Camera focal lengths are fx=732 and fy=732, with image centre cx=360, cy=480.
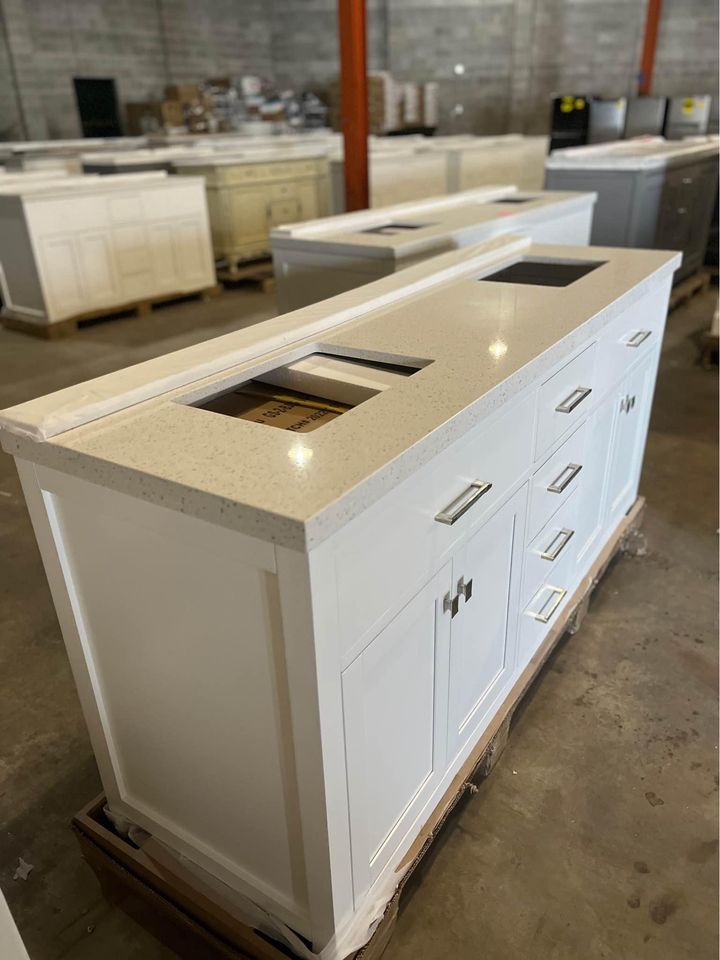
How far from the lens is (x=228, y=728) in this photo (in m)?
1.25

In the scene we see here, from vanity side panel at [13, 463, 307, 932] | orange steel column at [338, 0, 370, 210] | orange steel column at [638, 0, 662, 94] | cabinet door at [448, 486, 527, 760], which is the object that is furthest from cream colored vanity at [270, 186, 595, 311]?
orange steel column at [638, 0, 662, 94]

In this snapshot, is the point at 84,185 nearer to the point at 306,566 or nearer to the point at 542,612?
the point at 542,612

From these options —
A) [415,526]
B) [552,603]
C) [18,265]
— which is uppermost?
[415,526]

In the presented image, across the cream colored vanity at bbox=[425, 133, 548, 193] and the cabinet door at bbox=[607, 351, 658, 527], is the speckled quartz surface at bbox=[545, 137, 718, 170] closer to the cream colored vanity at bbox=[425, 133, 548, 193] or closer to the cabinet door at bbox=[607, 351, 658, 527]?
the cream colored vanity at bbox=[425, 133, 548, 193]

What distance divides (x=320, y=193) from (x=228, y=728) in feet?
24.7

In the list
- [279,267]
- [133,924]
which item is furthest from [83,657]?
[279,267]

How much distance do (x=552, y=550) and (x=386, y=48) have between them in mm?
12335

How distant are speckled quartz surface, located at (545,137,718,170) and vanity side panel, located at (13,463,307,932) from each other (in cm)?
531

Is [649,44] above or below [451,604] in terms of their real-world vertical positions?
above

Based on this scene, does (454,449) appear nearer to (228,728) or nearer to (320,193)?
(228,728)

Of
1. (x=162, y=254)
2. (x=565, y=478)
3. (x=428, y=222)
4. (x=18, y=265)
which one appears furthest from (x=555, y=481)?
(x=162, y=254)

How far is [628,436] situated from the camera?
8.14 feet

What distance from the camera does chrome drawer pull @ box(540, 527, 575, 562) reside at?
1.89 meters

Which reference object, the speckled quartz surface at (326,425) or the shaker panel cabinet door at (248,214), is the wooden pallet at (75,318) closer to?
the shaker panel cabinet door at (248,214)
